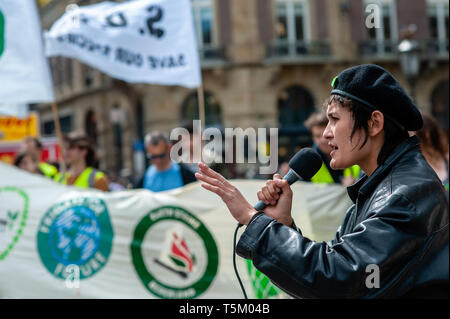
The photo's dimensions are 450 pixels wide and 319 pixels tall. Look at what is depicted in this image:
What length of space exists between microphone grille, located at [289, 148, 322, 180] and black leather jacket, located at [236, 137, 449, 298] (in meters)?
0.31

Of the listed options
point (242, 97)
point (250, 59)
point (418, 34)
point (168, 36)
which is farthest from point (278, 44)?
point (168, 36)

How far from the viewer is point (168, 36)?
595cm

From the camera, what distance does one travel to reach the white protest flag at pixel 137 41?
5863 mm

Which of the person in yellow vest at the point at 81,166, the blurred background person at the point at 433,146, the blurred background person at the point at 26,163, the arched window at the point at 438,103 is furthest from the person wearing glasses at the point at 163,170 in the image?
the arched window at the point at 438,103

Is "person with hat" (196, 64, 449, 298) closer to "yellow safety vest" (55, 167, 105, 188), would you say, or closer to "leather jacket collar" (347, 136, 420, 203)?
"leather jacket collar" (347, 136, 420, 203)

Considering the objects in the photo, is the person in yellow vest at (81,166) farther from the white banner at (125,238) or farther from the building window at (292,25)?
the building window at (292,25)

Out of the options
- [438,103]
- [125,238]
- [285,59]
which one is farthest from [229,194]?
[438,103]

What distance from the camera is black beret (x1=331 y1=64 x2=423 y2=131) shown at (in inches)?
67.4

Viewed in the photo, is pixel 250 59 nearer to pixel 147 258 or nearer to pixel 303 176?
pixel 147 258

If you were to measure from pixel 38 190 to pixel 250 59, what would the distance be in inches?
694

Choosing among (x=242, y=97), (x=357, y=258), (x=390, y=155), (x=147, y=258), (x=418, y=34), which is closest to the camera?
(x=357, y=258)

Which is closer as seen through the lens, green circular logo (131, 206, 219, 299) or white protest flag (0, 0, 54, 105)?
green circular logo (131, 206, 219, 299)

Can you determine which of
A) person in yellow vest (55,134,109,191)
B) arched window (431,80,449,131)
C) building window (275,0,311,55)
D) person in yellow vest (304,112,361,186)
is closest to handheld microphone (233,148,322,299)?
person in yellow vest (304,112,361,186)

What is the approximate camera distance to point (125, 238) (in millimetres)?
4375
